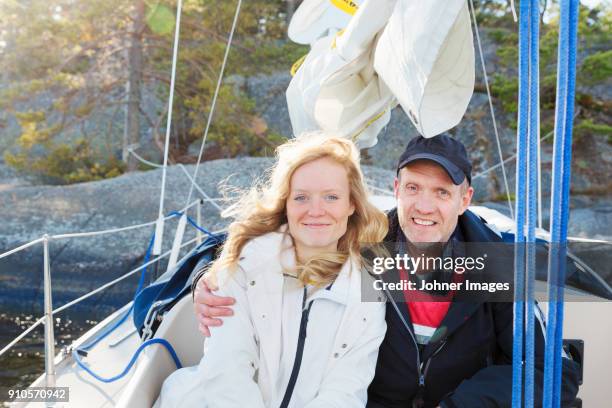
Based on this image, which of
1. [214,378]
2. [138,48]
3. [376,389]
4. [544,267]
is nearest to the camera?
[214,378]

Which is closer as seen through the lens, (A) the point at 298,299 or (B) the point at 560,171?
(B) the point at 560,171

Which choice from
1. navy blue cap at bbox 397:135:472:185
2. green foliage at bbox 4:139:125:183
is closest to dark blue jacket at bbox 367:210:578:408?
navy blue cap at bbox 397:135:472:185

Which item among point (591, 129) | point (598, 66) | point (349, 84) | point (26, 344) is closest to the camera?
point (349, 84)

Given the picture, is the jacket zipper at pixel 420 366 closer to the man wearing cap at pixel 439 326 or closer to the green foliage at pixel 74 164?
the man wearing cap at pixel 439 326

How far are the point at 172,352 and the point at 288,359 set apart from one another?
471 millimetres

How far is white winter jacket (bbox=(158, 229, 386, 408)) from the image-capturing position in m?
1.56

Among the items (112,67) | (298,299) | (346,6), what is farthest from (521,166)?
(112,67)

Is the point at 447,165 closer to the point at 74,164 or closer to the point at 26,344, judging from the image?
the point at 26,344

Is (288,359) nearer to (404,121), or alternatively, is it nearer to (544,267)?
(544,267)

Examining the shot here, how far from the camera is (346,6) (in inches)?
126

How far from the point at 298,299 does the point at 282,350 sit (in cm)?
14

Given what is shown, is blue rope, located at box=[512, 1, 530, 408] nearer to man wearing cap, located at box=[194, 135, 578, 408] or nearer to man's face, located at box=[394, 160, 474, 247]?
man wearing cap, located at box=[194, 135, 578, 408]

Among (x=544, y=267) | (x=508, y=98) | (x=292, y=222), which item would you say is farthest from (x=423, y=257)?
(x=508, y=98)

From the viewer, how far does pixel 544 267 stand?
2.12 m
